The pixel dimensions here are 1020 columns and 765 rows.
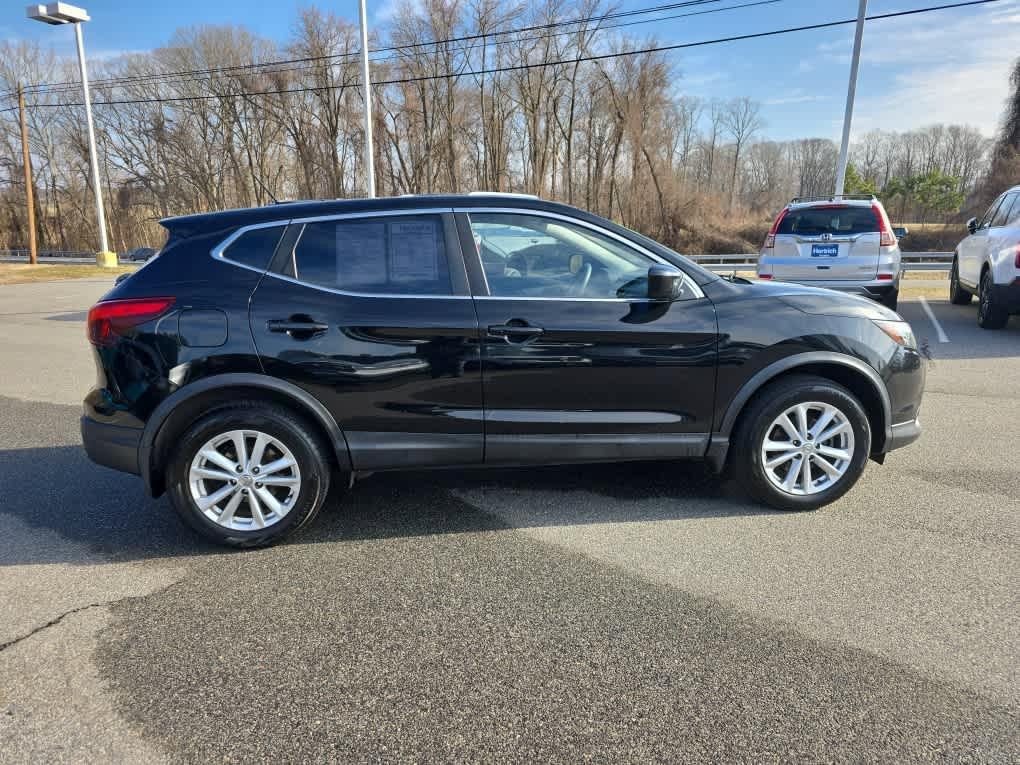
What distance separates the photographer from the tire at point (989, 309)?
9367mm

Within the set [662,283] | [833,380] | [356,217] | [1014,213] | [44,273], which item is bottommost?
[44,273]

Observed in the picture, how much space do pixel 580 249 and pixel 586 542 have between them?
1.57 metres

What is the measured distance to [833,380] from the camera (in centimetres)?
393

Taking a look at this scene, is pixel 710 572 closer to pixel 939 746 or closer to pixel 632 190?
pixel 939 746

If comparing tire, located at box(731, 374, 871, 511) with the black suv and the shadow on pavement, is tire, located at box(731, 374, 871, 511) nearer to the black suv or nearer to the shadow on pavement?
the black suv

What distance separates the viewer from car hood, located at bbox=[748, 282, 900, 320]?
381 cm

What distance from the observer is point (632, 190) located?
139ft

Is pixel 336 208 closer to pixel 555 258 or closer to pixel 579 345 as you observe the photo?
pixel 555 258

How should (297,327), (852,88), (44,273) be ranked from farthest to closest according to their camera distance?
(44,273) < (852,88) < (297,327)

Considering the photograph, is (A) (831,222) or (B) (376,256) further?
(A) (831,222)

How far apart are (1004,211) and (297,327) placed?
427 inches

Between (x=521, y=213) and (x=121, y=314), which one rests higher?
(x=521, y=213)

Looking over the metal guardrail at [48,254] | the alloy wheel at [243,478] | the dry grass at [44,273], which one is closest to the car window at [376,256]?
the alloy wheel at [243,478]

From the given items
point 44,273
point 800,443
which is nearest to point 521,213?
point 800,443
